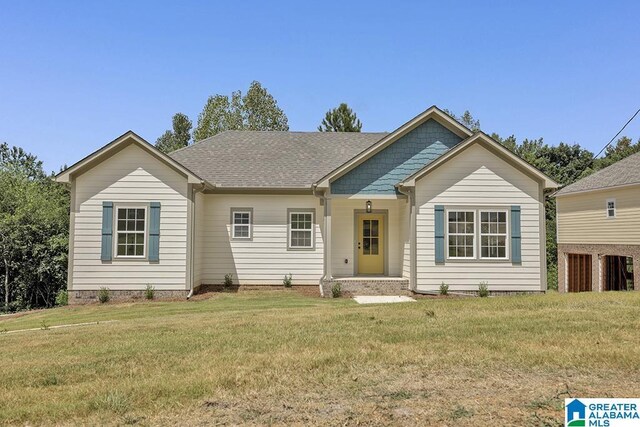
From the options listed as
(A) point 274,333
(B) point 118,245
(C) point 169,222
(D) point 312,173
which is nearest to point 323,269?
(D) point 312,173

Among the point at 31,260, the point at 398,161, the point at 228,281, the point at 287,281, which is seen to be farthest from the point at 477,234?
the point at 31,260

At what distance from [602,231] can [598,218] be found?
2.65 feet

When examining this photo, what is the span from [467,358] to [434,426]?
2402 millimetres

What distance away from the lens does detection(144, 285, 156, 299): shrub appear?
1495 centimetres

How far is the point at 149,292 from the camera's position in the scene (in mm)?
14953

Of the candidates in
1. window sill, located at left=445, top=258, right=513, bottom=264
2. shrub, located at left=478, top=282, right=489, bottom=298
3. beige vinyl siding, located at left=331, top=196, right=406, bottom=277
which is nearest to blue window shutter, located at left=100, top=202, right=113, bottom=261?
beige vinyl siding, located at left=331, top=196, right=406, bottom=277

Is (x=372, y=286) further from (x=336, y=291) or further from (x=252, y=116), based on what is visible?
(x=252, y=116)

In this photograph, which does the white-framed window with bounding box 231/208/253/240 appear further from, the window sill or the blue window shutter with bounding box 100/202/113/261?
the window sill

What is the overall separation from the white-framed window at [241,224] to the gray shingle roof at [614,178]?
17484 millimetres

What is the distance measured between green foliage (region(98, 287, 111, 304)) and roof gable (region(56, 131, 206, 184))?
373cm

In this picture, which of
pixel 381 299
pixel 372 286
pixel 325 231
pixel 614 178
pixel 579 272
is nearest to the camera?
pixel 381 299

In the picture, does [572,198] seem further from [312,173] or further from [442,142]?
[312,173]

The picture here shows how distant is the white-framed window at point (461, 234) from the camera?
14.5 m

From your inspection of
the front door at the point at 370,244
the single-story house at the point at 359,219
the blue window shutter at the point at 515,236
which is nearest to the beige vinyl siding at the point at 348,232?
the single-story house at the point at 359,219
